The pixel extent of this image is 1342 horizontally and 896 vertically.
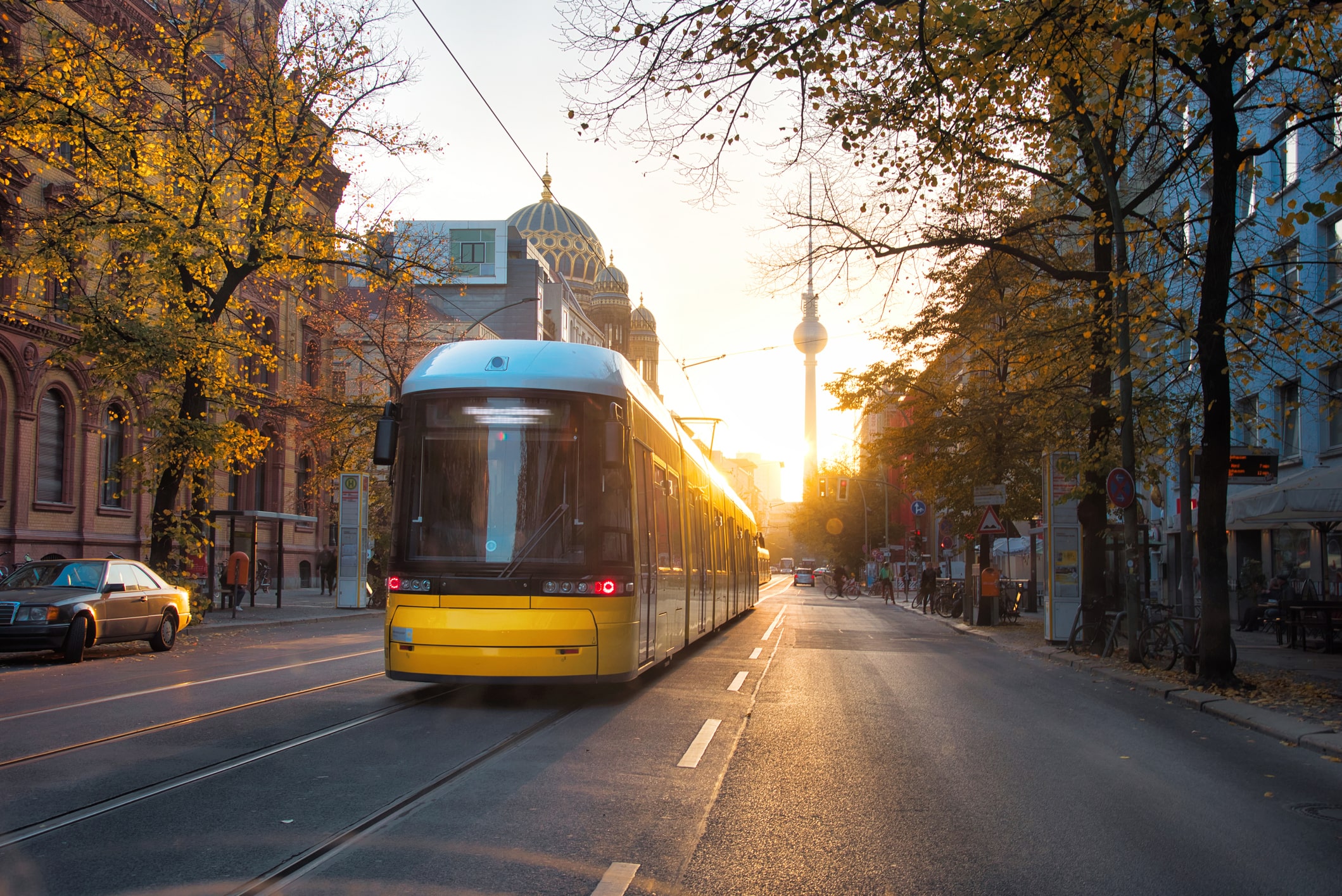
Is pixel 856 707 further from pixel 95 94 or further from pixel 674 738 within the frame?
pixel 95 94

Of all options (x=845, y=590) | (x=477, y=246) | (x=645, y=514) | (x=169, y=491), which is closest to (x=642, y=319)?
(x=477, y=246)

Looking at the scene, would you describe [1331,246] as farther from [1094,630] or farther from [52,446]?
[52,446]

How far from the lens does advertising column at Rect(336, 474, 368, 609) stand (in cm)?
3338

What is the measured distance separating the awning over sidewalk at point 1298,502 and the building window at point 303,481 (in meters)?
34.1

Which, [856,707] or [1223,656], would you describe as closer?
[856,707]

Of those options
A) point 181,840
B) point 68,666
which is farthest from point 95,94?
point 181,840

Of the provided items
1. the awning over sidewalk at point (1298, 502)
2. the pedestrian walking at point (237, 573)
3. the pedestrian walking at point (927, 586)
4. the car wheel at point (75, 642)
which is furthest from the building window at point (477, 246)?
the awning over sidewalk at point (1298, 502)

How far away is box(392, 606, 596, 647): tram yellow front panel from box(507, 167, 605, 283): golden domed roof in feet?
380

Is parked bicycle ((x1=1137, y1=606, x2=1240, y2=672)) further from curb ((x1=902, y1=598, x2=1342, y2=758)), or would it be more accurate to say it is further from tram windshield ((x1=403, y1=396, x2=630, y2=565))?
tram windshield ((x1=403, y1=396, x2=630, y2=565))

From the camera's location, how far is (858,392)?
2947 centimetres

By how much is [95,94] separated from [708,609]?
12.1m

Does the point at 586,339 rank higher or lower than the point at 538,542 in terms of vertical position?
higher

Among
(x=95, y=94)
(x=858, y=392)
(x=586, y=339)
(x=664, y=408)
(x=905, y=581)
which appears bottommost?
(x=905, y=581)

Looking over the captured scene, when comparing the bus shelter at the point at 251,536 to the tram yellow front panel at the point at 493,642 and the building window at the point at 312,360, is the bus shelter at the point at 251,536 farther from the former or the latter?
the tram yellow front panel at the point at 493,642
